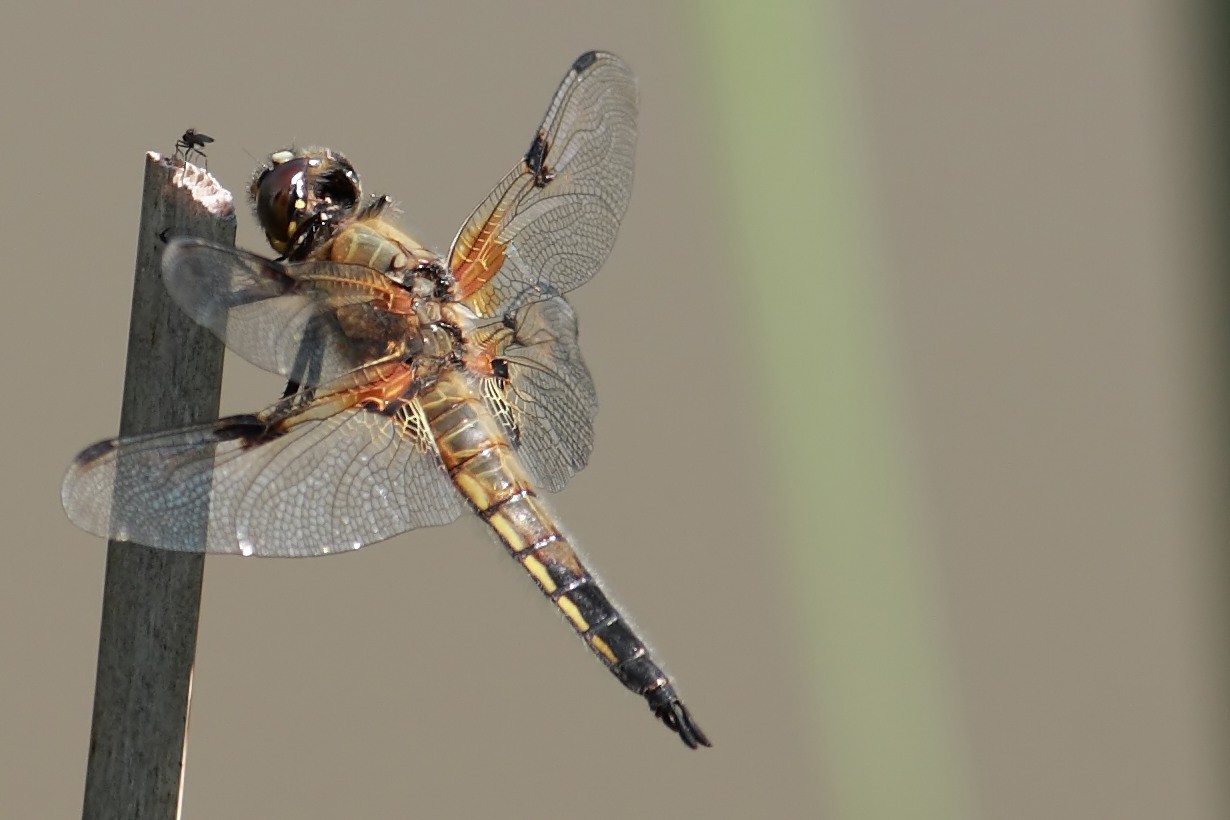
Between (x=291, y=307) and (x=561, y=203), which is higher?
(x=561, y=203)

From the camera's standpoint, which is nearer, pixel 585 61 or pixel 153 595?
pixel 153 595

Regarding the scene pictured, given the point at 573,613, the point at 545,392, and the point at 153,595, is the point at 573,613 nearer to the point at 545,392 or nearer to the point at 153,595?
the point at 545,392

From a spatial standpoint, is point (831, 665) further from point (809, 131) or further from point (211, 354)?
point (211, 354)

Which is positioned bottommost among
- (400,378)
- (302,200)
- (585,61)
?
(400,378)

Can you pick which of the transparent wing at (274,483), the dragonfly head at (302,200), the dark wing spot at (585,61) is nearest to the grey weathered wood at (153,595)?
the transparent wing at (274,483)

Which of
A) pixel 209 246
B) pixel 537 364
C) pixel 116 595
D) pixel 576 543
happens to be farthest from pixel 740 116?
pixel 116 595

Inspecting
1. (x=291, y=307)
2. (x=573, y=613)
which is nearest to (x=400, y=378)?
(x=291, y=307)
